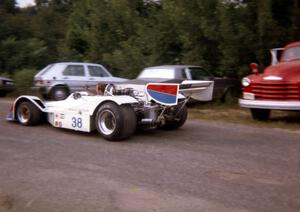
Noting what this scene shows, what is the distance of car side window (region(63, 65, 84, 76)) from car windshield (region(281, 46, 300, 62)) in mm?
8400

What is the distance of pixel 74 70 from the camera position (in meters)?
19.0

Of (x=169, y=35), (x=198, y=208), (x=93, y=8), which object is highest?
(x=93, y=8)

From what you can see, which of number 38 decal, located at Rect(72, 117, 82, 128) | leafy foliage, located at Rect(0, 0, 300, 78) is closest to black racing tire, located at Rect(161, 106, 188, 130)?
number 38 decal, located at Rect(72, 117, 82, 128)

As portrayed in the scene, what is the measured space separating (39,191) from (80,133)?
4.24m

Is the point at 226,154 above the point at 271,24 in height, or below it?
below

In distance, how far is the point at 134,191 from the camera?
6.04m

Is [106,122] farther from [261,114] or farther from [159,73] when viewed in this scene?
[159,73]

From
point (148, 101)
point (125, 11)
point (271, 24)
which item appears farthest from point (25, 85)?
point (148, 101)

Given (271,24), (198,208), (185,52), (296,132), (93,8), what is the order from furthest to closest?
(93,8), (185,52), (271,24), (296,132), (198,208)

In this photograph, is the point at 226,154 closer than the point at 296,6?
Yes

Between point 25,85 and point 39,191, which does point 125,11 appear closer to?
point 25,85

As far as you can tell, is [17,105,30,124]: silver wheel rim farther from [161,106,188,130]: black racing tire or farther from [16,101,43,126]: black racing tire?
[161,106,188,130]: black racing tire

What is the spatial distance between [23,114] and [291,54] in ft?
22.9

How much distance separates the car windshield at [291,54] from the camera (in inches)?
513
